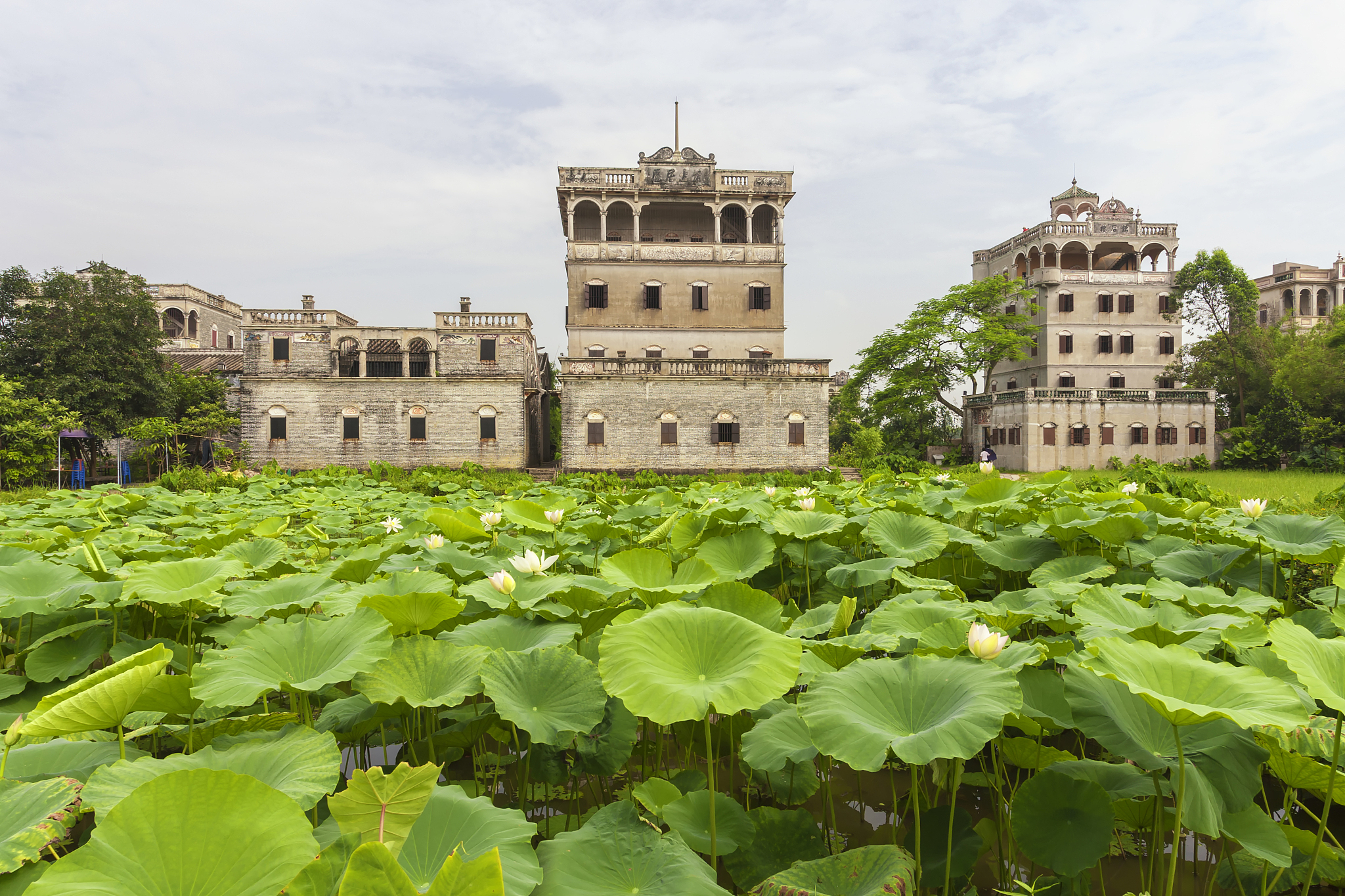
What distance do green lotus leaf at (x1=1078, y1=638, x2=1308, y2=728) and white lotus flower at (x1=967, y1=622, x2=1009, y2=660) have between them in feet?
0.68

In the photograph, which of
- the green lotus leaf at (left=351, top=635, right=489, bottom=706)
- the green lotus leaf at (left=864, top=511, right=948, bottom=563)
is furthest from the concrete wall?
the green lotus leaf at (left=351, top=635, right=489, bottom=706)

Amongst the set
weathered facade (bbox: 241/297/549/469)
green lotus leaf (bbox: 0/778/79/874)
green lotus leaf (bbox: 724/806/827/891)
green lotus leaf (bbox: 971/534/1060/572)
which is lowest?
green lotus leaf (bbox: 724/806/827/891)

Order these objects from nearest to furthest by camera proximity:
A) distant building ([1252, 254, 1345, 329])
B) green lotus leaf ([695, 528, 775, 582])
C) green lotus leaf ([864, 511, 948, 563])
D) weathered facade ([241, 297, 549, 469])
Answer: green lotus leaf ([695, 528, 775, 582]) → green lotus leaf ([864, 511, 948, 563]) → weathered facade ([241, 297, 549, 469]) → distant building ([1252, 254, 1345, 329])

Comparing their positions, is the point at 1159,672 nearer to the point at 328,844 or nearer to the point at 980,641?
the point at 980,641

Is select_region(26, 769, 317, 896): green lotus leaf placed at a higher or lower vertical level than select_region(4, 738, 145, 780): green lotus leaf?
higher

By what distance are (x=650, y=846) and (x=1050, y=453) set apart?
30.7m

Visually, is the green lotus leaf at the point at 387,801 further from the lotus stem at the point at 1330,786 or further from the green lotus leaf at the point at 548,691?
the lotus stem at the point at 1330,786

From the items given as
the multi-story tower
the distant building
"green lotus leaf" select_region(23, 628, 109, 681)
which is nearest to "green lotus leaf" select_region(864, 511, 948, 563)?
"green lotus leaf" select_region(23, 628, 109, 681)

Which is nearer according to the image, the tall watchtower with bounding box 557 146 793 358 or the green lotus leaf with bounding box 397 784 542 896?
the green lotus leaf with bounding box 397 784 542 896

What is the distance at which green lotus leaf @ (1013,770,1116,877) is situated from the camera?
162 centimetres

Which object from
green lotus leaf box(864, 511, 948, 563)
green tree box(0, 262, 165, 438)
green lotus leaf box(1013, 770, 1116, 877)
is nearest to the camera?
green lotus leaf box(1013, 770, 1116, 877)

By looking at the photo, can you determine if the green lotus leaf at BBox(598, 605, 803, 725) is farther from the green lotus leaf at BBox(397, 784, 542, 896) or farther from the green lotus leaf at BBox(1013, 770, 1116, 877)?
the green lotus leaf at BBox(1013, 770, 1116, 877)

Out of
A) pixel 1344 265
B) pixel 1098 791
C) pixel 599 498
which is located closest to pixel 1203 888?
pixel 1098 791

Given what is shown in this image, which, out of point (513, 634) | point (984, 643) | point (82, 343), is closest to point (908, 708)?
point (984, 643)
